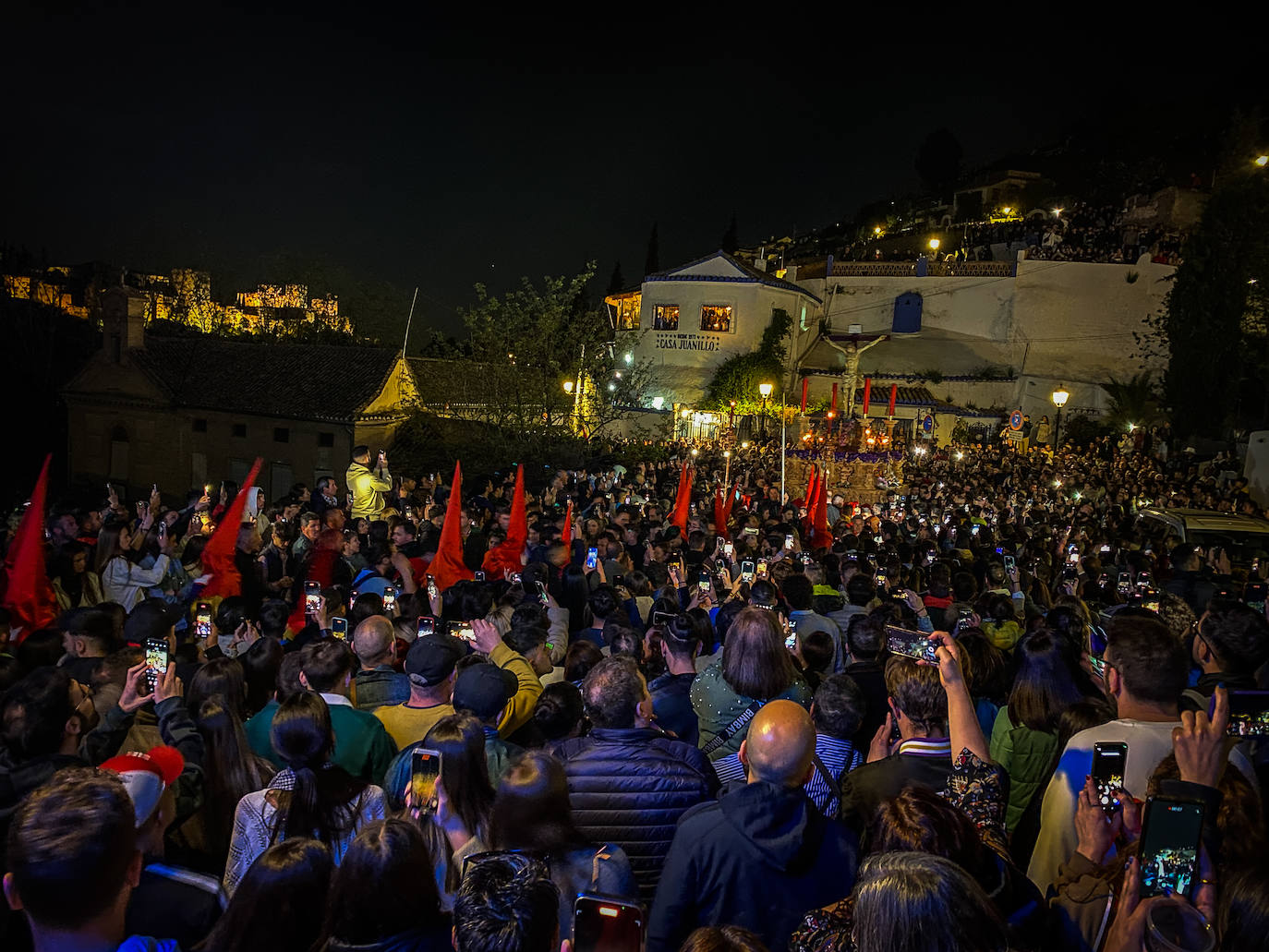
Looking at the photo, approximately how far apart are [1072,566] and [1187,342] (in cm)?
2132

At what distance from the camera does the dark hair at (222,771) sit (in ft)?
11.5

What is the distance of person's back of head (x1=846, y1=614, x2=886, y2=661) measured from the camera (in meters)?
5.14

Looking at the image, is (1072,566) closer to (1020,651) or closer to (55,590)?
(1020,651)

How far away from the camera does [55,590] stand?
692 centimetres

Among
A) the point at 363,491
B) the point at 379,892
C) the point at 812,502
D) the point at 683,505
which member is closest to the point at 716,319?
the point at 812,502

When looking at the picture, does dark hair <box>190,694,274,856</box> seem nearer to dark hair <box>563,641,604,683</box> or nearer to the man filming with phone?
dark hair <box>563,641,604,683</box>

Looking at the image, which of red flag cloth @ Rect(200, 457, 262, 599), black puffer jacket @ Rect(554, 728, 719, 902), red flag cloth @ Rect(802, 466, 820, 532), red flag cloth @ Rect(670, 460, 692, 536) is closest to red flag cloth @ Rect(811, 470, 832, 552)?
red flag cloth @ Rect(802, 466, 820, 532)

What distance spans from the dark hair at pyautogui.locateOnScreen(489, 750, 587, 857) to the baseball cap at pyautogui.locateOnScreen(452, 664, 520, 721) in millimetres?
1112

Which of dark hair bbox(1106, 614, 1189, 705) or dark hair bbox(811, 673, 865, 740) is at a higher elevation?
dark hair bbox(1106, 614, 1189, 705)

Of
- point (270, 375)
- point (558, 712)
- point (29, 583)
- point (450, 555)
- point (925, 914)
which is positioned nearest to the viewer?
point (925, 914)

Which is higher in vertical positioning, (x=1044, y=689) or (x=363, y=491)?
(x=363, y=491)

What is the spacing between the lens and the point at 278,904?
227 cm

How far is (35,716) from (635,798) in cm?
239

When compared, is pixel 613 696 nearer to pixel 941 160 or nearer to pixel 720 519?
pixel 720 519
